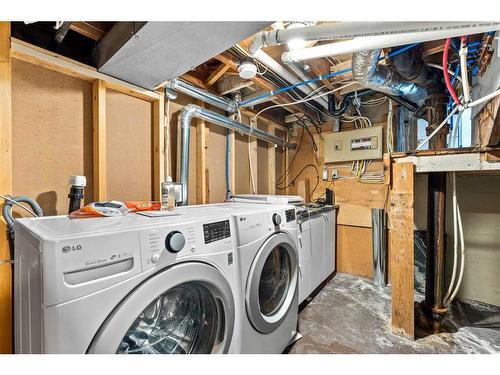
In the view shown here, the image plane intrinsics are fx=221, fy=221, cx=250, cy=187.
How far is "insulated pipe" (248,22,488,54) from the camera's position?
2.98 feet

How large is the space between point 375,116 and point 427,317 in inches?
80.4

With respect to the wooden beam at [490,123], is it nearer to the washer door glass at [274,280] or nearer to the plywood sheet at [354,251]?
the washer door glass at [274,280]

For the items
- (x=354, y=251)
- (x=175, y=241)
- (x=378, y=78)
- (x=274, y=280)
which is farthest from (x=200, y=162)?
(x=354, y=251)

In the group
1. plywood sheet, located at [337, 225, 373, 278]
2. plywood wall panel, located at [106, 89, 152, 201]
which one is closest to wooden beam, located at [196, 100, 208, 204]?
plywood wall panel, located at [106, 89, 152, 201]

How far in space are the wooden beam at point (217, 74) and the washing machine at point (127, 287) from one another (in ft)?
4.19

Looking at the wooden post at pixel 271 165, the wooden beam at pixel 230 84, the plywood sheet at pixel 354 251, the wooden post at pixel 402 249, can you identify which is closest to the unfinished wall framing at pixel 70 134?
the wooden beam at pixel 230 84

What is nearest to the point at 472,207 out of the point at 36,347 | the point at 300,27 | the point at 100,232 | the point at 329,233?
the point at 329,233

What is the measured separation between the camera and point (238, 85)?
1.99 metres

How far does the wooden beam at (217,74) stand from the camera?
1714 mm

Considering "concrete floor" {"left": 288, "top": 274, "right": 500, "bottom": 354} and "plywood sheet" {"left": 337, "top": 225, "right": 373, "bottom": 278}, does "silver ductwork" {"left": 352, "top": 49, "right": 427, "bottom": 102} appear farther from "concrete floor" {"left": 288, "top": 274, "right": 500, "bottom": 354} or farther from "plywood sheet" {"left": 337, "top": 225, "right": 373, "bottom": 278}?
"concrete floor" {"left": 288, "top": 274, "right": 500, "bottom": 354}

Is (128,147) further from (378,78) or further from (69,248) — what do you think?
(378,78)

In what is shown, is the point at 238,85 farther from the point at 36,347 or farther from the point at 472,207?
the point at 472,207

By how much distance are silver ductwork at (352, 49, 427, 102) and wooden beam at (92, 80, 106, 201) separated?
62.9 inches

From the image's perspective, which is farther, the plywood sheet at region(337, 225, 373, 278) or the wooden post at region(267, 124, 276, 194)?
the wooden post at region(267, 124, 276, 194)
